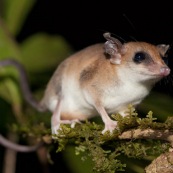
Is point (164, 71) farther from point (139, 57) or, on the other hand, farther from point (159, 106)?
point (159, 106)

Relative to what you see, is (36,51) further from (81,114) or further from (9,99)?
(81,114)

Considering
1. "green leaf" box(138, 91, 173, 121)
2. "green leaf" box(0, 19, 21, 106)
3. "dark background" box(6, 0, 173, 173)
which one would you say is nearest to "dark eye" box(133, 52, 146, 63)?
"green leaf" box(138, 91, 173, 121)

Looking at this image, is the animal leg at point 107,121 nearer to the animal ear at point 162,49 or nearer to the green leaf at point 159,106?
the animal ear at point 162,49

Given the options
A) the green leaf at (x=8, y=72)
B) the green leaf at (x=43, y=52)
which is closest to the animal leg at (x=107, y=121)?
the green leaf at (x=8, y=72)

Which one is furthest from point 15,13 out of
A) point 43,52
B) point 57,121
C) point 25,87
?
point 57,121

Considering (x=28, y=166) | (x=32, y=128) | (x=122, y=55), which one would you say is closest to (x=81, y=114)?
(x=32, y=128)

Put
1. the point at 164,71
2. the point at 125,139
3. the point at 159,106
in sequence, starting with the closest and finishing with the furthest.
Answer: the point at 125,139 < the point at 164,71 < the point at 159,106
